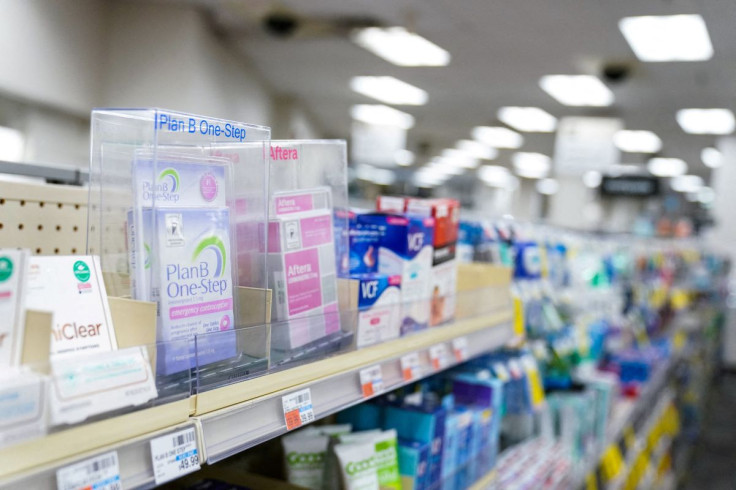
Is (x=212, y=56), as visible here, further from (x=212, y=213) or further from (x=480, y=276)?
(x=212, y=213)

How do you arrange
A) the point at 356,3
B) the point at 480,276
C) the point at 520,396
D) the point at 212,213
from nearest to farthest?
the point at 212,213, the point at 480,276, the point at 520,396, the point at 356,3

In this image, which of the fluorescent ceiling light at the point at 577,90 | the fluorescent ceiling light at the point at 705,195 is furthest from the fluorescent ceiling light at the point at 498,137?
the fluorescent ceiling light at the point at 705,195

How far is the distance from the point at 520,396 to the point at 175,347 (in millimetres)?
1660

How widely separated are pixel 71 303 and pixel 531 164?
678 inches

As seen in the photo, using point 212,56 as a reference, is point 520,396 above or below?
below

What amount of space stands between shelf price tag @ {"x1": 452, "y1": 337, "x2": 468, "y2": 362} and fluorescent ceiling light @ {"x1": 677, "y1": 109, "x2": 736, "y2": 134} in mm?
8896

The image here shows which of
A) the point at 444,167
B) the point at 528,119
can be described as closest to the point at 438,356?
the point at 528,119

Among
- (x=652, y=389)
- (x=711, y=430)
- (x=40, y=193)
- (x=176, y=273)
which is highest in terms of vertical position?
(x=40, y=193)

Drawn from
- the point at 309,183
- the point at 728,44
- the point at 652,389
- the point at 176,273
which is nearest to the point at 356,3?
the point at 728,44

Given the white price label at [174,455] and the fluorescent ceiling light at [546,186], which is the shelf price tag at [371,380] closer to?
the white price label at [174,455]

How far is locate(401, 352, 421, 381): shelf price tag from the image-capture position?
55.2 inches

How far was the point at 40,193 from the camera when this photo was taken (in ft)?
4.05

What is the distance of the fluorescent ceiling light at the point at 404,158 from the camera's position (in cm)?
1698

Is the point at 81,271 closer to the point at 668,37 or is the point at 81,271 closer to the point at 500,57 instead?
the point at 668,37
